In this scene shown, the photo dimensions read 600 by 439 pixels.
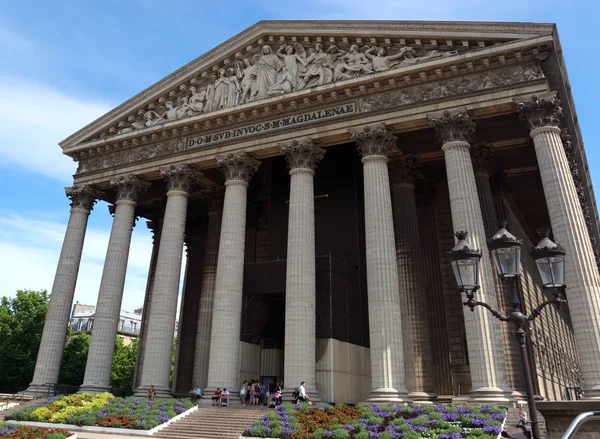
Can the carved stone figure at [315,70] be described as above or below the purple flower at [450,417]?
above

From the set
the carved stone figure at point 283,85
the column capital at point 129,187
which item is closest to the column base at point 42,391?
the column capital at point 129,187

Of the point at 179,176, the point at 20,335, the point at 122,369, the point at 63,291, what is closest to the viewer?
the point at 179,176

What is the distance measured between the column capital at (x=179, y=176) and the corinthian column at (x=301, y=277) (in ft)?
21.3

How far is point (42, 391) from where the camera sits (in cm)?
Answer: 2786

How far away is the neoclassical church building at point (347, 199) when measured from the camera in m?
21.9

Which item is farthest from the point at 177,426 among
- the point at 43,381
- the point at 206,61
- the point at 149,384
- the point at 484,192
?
the point at 206,61

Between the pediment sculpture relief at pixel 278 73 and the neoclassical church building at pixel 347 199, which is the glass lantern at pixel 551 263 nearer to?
the neoclassical church building at pixel 347 199

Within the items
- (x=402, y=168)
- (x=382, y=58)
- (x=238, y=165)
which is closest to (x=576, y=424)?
(x=382, y=58)

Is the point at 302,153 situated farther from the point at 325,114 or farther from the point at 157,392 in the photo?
the point at 157,392

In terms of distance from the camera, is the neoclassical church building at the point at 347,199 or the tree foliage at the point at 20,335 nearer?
the neoclassical church building at the point at 347,199

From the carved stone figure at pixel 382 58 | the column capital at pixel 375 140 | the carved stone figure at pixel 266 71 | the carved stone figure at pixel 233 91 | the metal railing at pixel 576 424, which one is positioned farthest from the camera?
the carved stone figure at pixel 233 91

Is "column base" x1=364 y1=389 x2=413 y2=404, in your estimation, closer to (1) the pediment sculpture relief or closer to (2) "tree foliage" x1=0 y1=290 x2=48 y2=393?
(1) the pediment sculpture relief

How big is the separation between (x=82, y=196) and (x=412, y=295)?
2205cm

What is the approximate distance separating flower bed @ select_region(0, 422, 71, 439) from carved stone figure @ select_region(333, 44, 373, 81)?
20.4 m
